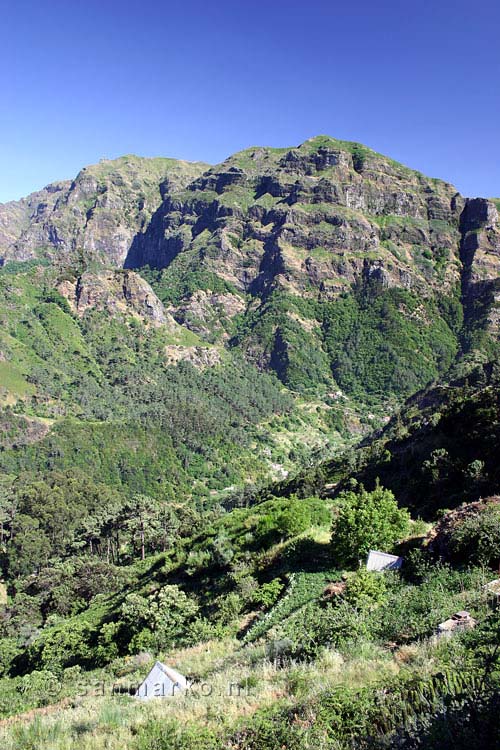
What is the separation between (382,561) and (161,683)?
875 cm

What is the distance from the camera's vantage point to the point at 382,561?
1639 centimetres

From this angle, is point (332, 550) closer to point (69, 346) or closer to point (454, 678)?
point (454, 678)

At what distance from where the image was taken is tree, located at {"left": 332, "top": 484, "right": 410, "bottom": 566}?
17922 mm

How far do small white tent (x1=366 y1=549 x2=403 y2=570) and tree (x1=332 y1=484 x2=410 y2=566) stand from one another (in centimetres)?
101

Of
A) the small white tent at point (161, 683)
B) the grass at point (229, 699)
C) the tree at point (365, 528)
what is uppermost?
the tree at point (365, 528)

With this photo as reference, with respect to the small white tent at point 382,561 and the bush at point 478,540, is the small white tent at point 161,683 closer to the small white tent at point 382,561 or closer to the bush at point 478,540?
the small white tent at point 382,561

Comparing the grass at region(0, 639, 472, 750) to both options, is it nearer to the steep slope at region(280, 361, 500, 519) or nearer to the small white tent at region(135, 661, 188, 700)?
the small white tent at region(135, 661, 188, 700)

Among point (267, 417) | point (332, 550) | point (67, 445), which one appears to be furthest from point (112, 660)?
point (267, 417)

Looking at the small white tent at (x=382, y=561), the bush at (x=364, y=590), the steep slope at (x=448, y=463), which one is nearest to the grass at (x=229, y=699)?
the bush at (x=364, y=590)

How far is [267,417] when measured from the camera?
193 meters

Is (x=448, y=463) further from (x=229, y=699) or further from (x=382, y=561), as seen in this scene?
(x=229, y=699)

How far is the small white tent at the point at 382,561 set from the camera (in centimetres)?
1602

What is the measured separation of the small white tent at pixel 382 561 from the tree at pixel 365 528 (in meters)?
1.01

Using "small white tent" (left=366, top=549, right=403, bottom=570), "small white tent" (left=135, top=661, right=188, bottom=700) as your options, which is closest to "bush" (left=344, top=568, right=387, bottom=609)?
"small white tent" (left=366, top=549, right=403, bottom=570)
